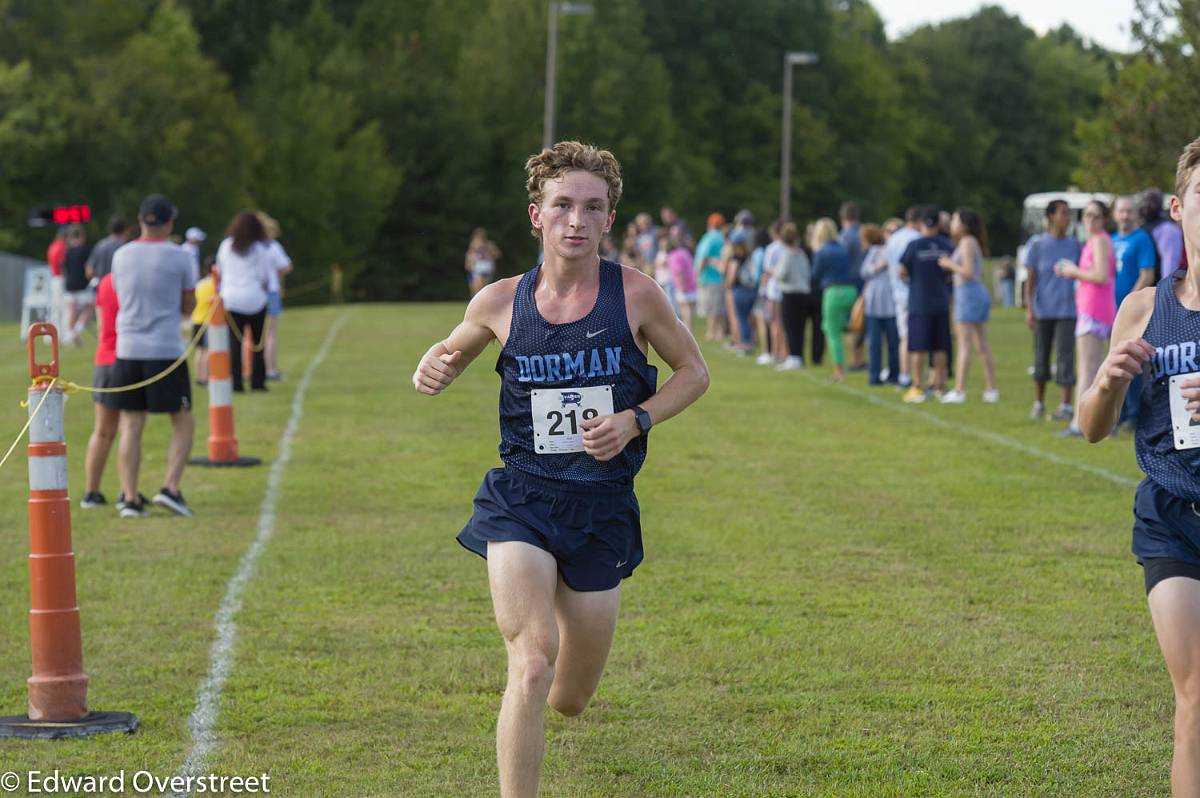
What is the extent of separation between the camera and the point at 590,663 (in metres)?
5.57

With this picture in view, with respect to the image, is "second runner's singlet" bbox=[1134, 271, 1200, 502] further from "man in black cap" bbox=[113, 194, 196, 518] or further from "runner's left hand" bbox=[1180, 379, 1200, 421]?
"man in black cap" bbox=[113, 194, 196, 518]

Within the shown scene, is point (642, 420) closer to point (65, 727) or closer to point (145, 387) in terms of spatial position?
point (65, 727)

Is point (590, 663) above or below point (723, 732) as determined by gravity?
above

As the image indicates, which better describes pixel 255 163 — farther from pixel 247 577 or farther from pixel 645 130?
pixel 247 577

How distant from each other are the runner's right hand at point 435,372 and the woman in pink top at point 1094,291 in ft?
34.1

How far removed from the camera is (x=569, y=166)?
5.40 meters

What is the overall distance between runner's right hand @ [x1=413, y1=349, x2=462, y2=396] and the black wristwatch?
0.57 meters

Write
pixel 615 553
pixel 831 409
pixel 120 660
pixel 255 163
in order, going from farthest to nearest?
pixel 255 163 < pixel 831 409 < pixel 120 660 < pixel 615 553

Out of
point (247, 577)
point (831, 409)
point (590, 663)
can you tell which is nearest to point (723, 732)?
point (590, 663)

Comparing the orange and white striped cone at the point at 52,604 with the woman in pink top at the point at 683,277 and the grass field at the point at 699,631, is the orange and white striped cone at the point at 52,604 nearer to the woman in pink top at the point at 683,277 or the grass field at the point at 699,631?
the grass field at the point at 699,631

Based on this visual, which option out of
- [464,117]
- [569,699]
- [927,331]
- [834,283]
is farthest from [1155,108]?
[464,117]

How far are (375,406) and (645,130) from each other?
56.7 metres

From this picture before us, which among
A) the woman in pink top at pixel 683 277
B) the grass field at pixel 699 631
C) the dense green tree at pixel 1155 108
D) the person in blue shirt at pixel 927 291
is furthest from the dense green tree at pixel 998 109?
the grass field at pixel 699 631

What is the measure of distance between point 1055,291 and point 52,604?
39.1 feet
